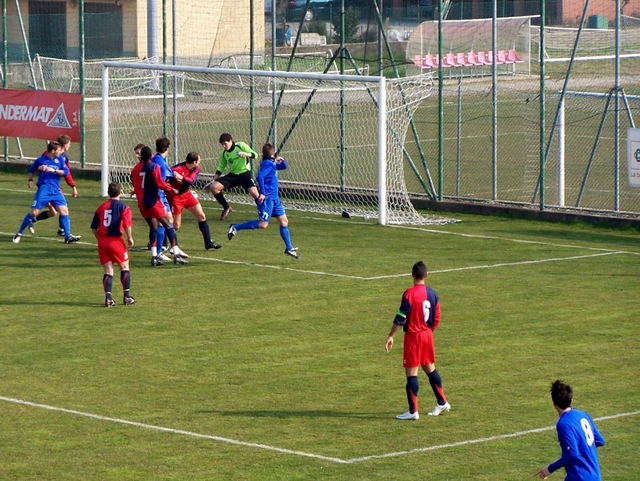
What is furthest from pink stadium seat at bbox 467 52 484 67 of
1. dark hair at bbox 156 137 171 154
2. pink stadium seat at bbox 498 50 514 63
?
dark hair at bbox 156 137 171 154

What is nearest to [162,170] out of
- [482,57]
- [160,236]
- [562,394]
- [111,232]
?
[160,236]

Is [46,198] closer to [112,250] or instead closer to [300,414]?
[112,250]

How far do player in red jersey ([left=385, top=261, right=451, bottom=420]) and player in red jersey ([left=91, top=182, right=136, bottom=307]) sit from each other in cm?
597

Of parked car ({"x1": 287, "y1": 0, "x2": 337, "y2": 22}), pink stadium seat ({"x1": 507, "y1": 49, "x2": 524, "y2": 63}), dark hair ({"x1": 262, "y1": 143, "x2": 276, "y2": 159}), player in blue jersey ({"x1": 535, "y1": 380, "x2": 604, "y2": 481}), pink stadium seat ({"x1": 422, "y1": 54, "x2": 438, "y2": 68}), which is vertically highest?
parked car ({"x1": 287, "y1": 0, "x2": 337, "y2": 22})

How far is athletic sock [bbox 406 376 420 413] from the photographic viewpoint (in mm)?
11547

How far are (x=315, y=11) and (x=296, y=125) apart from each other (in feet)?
10.8

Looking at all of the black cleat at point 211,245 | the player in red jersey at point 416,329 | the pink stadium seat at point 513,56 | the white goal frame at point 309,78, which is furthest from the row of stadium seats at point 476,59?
the player in red jersey at point 416,329

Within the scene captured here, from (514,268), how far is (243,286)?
4446 mm

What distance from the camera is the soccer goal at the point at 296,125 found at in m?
26.0

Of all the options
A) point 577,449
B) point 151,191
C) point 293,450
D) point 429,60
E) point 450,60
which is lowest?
point 293,450

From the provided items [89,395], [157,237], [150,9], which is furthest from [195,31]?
[89,395]

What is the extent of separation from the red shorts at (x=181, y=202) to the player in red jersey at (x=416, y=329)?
9.53m

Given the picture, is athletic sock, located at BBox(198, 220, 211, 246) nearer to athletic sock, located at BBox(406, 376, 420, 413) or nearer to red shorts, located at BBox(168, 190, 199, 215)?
red shorts, located at BBox(168, 190, 199, 215)

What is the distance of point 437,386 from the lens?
11727mm
